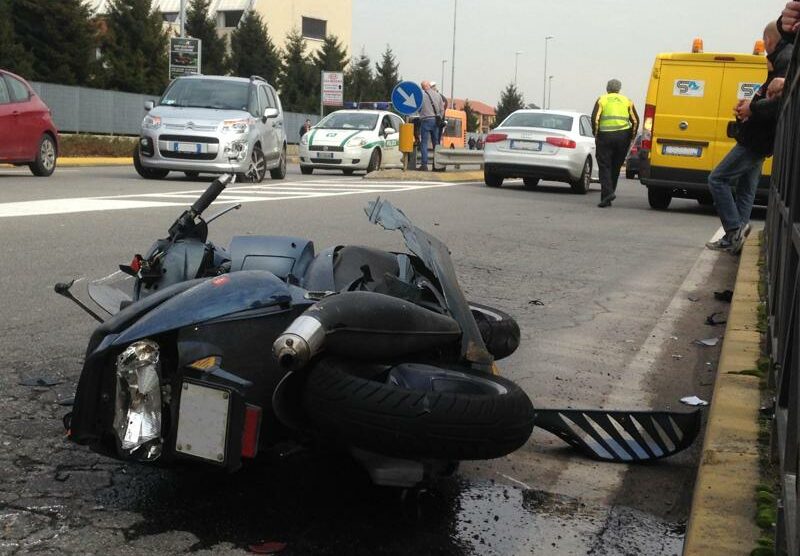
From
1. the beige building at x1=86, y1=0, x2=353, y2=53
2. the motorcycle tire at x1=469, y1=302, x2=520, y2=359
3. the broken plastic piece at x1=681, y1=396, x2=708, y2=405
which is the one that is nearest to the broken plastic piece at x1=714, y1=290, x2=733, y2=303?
the broken plastic piece at x1=681, y1=396, x2=708, y2=405

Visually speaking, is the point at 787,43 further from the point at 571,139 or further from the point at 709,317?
the point at 571,139

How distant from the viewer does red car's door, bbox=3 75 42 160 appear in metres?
16.3

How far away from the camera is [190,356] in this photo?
2.69m

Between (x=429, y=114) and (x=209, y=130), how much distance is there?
743cm

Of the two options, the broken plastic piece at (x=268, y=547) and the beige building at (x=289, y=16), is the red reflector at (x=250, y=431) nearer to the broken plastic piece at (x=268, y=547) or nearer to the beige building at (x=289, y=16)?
the broken plastic piece at (x=268, y=547)

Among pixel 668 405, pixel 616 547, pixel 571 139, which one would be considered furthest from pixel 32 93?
pixel 616 547

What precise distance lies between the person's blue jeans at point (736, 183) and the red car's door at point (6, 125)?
34.0 ft

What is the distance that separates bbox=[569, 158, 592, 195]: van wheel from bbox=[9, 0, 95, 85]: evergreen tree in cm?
2896

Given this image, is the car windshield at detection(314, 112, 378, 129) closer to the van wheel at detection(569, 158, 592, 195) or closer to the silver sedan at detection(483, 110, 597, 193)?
the silver sedan at detection(483, 110, 597, 193)

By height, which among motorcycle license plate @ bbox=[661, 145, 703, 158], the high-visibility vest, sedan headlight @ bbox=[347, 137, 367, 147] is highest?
the high-visibility vest

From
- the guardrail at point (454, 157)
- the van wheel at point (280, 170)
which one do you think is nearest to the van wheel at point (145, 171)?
A: the van wheel at point (280, 170)

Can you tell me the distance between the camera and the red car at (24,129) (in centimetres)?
1608

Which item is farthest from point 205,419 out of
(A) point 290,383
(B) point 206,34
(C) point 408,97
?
(B) point 206,34

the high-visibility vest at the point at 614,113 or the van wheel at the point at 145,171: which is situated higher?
the high-visibility vest at the point at 614,113
